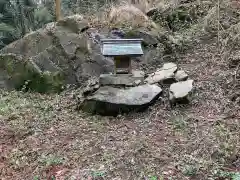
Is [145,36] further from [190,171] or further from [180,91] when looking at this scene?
[190,171]

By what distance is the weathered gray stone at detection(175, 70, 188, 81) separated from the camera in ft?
20.1

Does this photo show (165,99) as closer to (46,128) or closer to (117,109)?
(117,109)

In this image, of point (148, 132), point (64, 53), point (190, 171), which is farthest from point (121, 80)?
point (190, 171)

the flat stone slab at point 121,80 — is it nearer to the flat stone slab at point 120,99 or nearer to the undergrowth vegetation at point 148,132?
the flat stone slab at point 120,99

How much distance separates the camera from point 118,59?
6.20 m

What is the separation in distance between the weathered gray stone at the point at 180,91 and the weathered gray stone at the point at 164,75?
1.24ft

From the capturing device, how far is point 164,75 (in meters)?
6.37

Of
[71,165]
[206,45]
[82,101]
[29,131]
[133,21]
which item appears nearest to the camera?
[71,165]

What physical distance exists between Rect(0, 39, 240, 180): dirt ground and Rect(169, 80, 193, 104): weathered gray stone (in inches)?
5.8

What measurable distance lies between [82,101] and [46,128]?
88 centimetres

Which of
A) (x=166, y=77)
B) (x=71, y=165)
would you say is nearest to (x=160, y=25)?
(x=166, y=77)

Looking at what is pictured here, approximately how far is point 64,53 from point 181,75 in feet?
10.2

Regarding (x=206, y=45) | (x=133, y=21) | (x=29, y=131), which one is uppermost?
(x=133, y=21)

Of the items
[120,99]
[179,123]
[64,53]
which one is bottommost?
[179,123]
